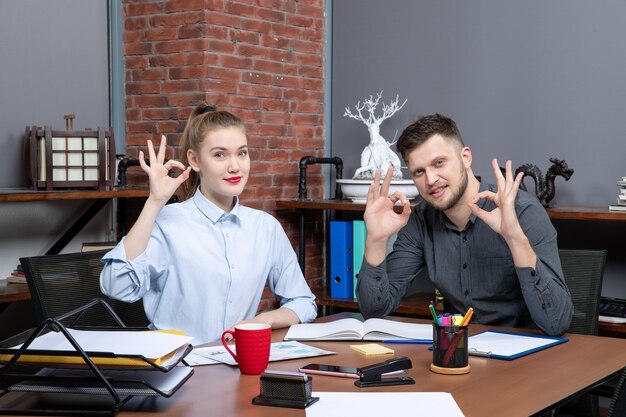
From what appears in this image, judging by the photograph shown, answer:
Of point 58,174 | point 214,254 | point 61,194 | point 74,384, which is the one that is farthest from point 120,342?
point 58,174

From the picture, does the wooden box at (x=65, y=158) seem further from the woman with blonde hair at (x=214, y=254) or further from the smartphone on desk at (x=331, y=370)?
the smartphone on desk at (x=331, y=370)

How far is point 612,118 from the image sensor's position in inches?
138

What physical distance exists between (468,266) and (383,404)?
3.40 ft

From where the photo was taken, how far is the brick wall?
3670 mm

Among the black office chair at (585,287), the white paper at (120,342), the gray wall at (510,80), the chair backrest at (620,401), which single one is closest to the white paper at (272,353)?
the white paper at (120,342)

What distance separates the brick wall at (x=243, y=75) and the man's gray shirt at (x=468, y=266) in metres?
1.35

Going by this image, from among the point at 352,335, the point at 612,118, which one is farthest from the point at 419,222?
the point at 612,118

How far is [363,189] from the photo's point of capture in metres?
3.81

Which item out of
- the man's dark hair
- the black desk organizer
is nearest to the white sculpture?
the man's dark hair

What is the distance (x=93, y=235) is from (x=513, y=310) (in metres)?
2.06

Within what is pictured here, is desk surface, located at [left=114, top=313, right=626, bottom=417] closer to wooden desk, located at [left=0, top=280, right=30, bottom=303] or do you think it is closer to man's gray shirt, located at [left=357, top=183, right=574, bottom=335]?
man's gray shirt, located at [left=357, top=183, right=574, bottom=335]

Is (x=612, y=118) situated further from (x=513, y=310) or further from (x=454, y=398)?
(x=454, y=398)

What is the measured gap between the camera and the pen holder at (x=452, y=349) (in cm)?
175

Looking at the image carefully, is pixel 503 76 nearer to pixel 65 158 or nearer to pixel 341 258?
pixel 341 258
